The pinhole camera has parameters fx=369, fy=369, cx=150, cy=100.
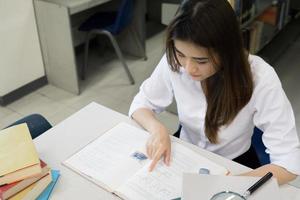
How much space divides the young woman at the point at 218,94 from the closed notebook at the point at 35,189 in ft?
0.95

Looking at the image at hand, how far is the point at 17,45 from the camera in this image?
105 inches

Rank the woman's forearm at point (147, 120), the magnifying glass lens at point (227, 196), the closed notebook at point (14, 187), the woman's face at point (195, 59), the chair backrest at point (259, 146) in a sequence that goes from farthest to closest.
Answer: the chair backrest at point (259, 146) → the woman's forearm at point (147, 120) → the woman's face at point (195, 59) → the closed notebook at point (14, 187) → the magnifying glass lens at point (227, 196)

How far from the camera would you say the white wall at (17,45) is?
2.56 metres

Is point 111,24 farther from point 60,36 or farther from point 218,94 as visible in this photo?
point 218,94

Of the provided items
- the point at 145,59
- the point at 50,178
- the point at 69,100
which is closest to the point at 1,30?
the point at 69,100

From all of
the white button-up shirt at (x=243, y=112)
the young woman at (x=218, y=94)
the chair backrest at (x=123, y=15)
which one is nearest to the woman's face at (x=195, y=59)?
the young woman at (x=218, y=94)

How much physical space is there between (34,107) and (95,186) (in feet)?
6.03

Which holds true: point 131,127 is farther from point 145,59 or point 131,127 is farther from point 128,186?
point 145,59

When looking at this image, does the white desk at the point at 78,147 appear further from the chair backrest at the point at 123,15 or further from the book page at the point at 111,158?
the chair backrest at the point at 123,15

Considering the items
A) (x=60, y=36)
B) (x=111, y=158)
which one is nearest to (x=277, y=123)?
(x=111, y=158)

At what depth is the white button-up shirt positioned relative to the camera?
106cm

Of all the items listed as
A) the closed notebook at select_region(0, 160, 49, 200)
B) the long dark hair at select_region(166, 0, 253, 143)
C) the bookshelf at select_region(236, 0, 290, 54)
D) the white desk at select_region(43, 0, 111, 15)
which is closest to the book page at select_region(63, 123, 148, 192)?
the closed notebook at select_region(0, 160, 49, 200)

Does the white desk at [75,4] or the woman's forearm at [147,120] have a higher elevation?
the woman's forearm at [147,120]

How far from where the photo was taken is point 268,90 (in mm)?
1076
